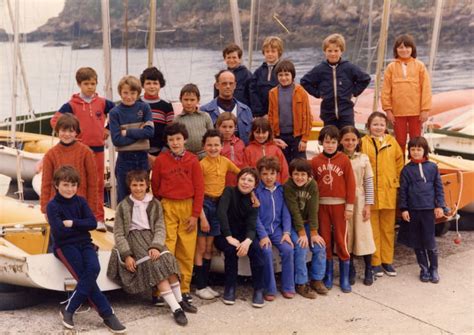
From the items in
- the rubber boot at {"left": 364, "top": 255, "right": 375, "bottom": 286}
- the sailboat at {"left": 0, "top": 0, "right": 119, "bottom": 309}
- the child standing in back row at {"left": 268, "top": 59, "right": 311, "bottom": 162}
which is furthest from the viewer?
the child standing in back row at {"left": 268, "top": 59, "right": 311, "bottom": 162}

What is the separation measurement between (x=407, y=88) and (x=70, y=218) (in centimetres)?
350

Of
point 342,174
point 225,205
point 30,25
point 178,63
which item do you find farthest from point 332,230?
point 178,63

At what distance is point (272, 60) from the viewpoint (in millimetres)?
6449

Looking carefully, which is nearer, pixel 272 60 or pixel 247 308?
pixel 247 308

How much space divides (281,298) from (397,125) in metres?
2.33

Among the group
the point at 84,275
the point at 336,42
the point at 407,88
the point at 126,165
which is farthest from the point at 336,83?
the point at 84,275

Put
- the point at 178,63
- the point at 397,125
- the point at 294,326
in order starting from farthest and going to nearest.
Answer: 1. the point at 178,63
2. the point at 397,125
3. the point at 294,326

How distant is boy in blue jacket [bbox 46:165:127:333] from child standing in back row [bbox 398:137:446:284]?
8.93ft

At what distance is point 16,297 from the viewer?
520 cm

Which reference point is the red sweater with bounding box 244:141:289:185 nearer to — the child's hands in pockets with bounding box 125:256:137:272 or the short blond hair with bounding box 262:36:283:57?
the short blond hair with bounding box 262:36:283:57

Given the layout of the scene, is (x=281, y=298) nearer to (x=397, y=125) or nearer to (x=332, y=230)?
(x=332, y=230)

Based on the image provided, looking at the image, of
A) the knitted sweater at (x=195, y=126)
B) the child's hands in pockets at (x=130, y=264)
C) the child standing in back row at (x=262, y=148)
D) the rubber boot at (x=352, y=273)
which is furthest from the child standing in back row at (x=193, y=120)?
the rubber boot at (x=352, y=273)

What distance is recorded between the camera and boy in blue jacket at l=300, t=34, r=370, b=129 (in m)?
6.37

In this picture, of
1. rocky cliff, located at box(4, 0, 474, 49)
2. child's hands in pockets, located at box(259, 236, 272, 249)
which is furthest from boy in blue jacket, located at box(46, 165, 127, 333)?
rocky cliff, located at box(4, 0, 474, 49)
